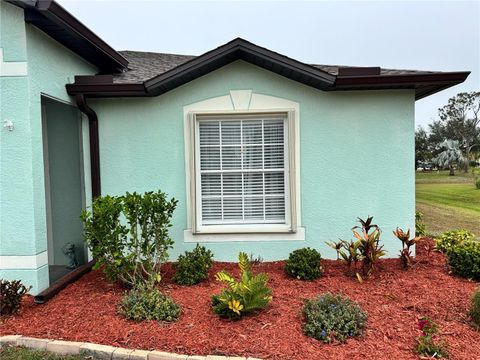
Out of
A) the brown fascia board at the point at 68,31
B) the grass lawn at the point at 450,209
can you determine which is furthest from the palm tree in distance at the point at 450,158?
the brown fascia board at the point at 68,31

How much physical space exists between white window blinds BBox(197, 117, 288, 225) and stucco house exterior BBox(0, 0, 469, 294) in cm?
2

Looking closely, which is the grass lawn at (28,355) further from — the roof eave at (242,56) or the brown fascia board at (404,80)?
the brown fascia board at (404,80)

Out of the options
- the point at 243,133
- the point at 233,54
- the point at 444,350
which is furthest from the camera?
the point at 243,133

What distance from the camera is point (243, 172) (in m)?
5.95

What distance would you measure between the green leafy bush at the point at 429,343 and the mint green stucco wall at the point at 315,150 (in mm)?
2420

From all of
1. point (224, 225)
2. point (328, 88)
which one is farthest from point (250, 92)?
point (224, 225)

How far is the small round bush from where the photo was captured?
4.95m

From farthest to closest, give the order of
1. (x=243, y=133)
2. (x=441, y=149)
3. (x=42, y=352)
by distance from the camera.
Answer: (x=441, y=149) → (x=243, y=133) → (x=42, y=352)

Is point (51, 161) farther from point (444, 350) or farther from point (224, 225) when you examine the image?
point (444, 350)

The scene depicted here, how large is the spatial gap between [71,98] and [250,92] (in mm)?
2924

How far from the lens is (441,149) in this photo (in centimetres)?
4109

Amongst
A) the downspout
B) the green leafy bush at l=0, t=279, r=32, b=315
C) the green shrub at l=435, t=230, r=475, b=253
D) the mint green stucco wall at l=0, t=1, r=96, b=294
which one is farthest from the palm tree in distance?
the green leafy bush at l=0, t=279, r=32, b=315

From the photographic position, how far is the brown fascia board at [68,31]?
4.25 meters

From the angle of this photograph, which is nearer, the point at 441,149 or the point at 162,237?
the point at 162,237
